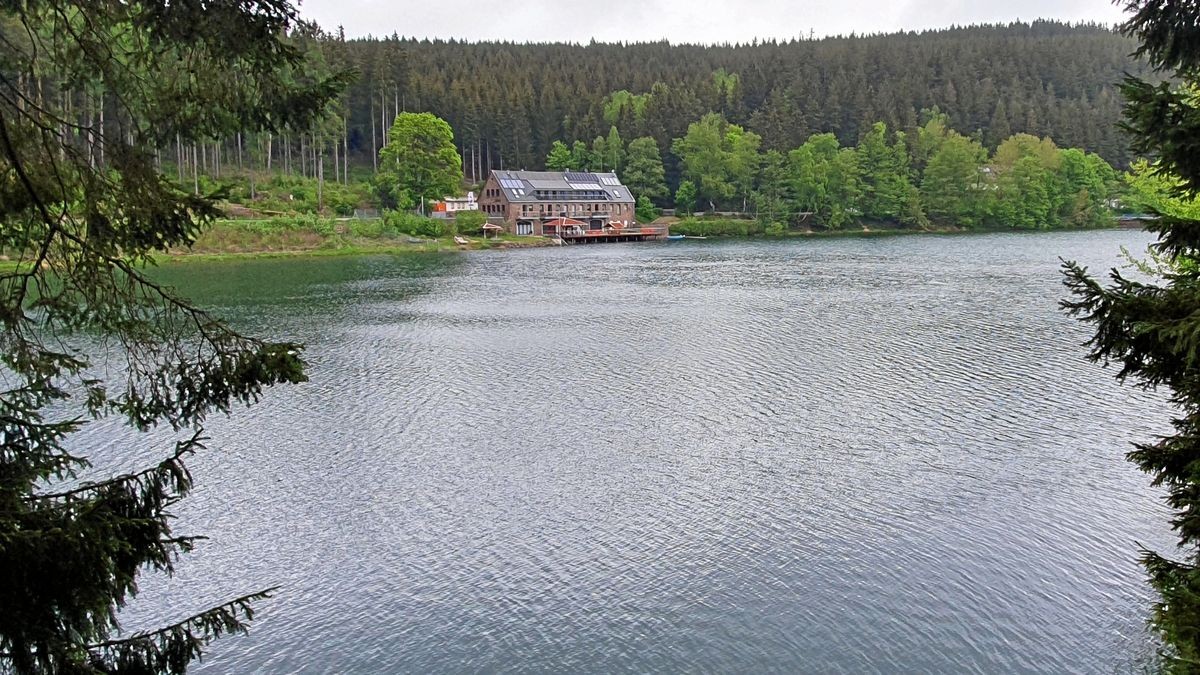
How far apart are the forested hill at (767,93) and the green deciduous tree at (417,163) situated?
36.3 ft

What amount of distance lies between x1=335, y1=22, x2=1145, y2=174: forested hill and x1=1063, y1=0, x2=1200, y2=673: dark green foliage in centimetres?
9493

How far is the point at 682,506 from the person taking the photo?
1692 cm

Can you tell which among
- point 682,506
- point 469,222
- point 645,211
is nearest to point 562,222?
point 469,222

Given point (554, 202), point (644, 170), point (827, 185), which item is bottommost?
point (554, 202)

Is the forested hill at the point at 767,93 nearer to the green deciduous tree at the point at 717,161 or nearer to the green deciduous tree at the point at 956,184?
the green deciduous tree at the point at 717,161

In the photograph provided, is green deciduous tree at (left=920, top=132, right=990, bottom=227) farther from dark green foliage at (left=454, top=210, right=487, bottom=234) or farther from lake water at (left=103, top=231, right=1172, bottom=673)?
lake water at (left=103, top=231, right=1172, bottom=673)

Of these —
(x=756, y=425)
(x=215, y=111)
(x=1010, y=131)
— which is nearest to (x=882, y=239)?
(x=1010, y=131)

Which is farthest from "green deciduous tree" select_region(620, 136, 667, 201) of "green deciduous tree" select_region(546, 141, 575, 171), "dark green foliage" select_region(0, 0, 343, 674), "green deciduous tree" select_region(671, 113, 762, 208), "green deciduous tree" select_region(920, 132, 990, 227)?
"dark green foliage" select_region(0, 0, 343, 674)

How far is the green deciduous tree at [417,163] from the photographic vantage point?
8662cm

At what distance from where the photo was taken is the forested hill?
353 feet

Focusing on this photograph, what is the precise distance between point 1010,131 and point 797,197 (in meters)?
35.6

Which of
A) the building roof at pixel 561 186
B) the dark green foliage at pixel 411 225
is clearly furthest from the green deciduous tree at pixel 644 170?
the dark green foliage at pixel 411 225

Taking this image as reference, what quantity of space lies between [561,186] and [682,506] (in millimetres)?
82228

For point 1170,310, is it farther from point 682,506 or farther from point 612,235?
point 612,235
